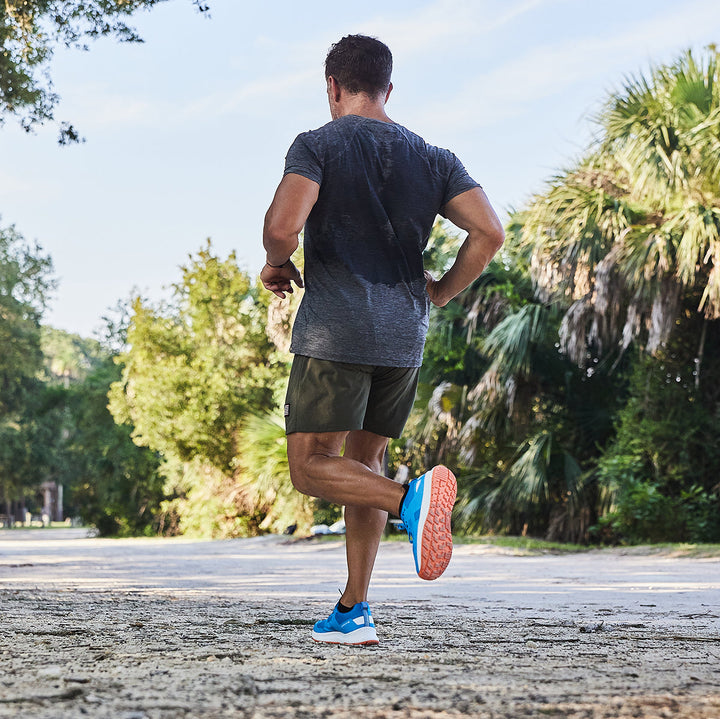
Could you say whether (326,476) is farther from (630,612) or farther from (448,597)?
(448,597)

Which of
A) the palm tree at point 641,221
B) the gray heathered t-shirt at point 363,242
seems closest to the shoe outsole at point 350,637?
the gray heathered t-shirt at point 363,242

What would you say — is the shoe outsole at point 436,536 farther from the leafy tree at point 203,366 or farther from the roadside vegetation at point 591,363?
the leafy tree at point 203,366

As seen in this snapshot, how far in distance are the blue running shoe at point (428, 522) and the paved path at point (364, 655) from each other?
0.26 m

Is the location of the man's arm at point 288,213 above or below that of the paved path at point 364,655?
above

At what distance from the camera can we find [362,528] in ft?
10.8

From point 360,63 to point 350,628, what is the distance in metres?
1.95

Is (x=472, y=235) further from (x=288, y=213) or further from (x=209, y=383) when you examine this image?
(x=209, y=383)

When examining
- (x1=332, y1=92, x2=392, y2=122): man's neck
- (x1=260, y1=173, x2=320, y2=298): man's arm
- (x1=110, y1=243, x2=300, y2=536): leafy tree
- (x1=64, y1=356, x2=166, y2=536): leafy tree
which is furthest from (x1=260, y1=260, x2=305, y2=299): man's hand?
(x1=64, y1=356, x2=166, y2=536): leafy tree

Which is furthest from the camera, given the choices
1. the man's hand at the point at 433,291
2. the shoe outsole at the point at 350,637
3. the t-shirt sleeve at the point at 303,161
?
the man's hand at the point at 433,291

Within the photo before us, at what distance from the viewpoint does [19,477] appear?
135 feet

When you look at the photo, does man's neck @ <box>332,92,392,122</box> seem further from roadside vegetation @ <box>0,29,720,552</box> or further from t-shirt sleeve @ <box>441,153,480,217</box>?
roadside vegetation @ <box>0,29,720,552</box>

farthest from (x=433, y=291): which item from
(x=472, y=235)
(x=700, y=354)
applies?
(x=700, y=354)

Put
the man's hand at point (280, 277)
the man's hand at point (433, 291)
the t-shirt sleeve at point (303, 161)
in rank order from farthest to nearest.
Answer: the man's hand at point (433, 291) → the man's hand at point (280, 277) → the t-shirt sleeve at point (303, 161)

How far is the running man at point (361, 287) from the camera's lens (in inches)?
122
